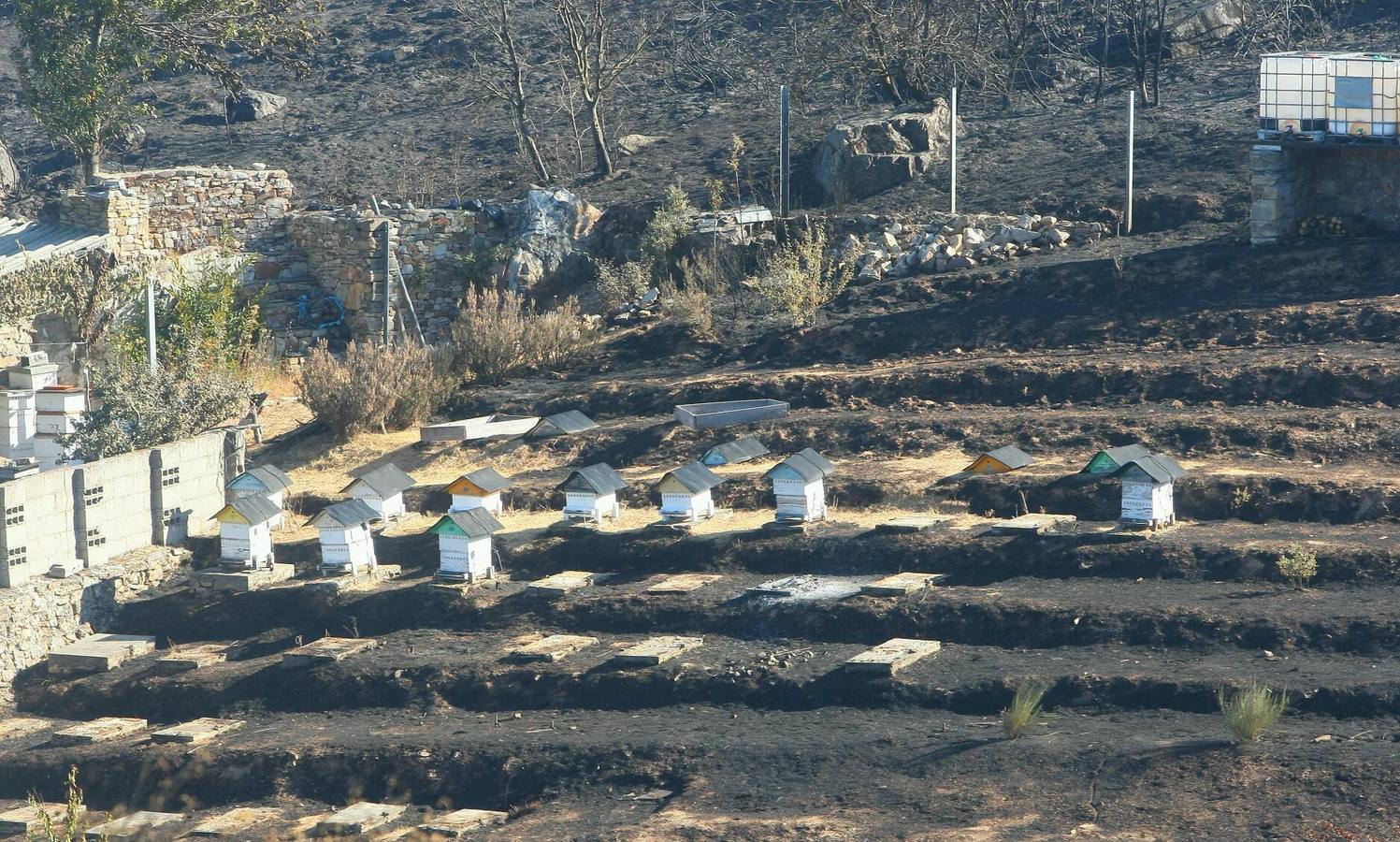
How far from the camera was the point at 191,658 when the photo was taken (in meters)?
17.0

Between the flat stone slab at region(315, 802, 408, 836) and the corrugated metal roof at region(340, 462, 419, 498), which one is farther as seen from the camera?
the corrugated metal roof at region(340, 462, 419, 498)

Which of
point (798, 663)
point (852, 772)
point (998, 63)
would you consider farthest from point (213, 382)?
point (998, 63)

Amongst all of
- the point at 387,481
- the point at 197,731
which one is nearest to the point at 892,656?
the point at 197,731

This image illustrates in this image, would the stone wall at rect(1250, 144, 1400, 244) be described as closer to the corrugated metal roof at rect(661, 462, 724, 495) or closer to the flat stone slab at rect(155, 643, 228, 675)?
the corrugated metal roof at rect(661, 462, 724, 495)

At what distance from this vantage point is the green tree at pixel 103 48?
2844 centimetres

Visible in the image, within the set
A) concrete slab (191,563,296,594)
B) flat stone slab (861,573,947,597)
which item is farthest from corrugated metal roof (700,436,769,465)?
concrete slab (191,563,296,594)

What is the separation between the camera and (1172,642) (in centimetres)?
1427

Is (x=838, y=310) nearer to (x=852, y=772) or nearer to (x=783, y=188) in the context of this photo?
(x=783, y=188)

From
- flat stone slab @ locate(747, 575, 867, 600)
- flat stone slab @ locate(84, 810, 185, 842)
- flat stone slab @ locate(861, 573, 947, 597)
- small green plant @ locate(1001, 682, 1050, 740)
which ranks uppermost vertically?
flat stone slab @ locate(861, 573, 947, 597)

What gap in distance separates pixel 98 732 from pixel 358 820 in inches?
147

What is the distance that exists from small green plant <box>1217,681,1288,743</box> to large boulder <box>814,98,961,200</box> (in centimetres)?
1451

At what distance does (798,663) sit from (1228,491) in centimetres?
504

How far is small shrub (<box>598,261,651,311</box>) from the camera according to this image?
2514cm

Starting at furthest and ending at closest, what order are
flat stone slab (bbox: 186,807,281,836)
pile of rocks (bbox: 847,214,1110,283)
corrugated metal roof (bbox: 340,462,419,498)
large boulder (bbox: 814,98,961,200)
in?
1. large boulder (bbox: 814,98,961,200)
2. pile of rocks (bbox: 847,214,1110,283)
3. corrugated metal roof (bbox: 340,462,419,498)
4. flat stone slab (bbox: 186,807,281,836)
